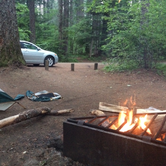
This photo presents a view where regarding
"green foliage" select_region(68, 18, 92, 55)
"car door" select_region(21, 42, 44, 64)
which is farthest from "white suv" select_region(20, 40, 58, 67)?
"green foliage" select_region(68, 18, 92, 55)

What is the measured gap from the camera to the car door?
1270cm

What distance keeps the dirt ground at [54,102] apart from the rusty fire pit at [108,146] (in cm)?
24

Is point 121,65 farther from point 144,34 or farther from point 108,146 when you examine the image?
point 108,146

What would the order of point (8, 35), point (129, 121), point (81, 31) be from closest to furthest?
point (129, 121)
point (8, 35)
point (81, 31)

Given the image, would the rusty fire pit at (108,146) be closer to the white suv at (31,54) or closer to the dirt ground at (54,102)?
the dirt ground at (54,102)

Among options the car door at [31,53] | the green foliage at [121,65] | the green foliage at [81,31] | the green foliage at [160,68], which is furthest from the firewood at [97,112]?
the green foliage at [81,31]

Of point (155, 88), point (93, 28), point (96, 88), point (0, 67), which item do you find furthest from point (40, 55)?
point (93, 28)

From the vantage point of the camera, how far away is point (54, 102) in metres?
5.93

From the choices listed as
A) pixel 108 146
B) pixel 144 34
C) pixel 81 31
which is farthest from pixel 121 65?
pixel 81 31

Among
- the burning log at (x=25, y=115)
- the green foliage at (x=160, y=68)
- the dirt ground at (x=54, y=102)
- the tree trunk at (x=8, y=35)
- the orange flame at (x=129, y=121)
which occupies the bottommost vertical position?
the dirt ground at (x=54, y=102)

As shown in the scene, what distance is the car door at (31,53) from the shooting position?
1270 cm

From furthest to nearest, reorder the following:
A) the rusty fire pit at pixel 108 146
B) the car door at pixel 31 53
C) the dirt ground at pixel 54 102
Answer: the car door at pixel 31 53 < the dirt ground at pixel 54 102 < the rusty fire pit at pixel 108 146

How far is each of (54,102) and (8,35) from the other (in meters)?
4.56

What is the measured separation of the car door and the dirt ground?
3610 mm
